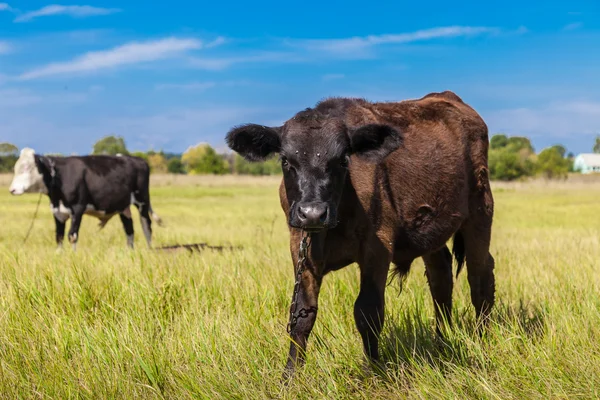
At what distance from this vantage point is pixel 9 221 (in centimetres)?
1905

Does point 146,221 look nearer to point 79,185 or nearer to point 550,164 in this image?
point 79,185

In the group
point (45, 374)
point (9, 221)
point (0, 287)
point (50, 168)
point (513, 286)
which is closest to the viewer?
point (45, 374)

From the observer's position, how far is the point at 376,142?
14.7 ft

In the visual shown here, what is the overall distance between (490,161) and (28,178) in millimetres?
74055

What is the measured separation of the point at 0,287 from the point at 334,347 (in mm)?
3642

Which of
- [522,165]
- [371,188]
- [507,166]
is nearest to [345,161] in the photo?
[371,188]

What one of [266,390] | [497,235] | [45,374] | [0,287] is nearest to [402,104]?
[266,390]

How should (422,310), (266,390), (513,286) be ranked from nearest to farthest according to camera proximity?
1. (266,390)
2. (422,310)
3. (513,286)

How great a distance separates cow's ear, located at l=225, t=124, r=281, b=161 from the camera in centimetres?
437

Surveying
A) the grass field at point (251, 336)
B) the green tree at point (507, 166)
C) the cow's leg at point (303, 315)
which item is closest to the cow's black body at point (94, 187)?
the grass field at point (251, 336)

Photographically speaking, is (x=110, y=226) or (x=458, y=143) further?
(x=110, y=226)

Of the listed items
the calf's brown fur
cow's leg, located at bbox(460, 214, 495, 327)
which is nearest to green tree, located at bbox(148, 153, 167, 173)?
cow's leg, located at bbox(460, 214, 495, 327)

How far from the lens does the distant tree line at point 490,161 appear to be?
7852cm

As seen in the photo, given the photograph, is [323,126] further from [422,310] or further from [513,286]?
[513,286]
